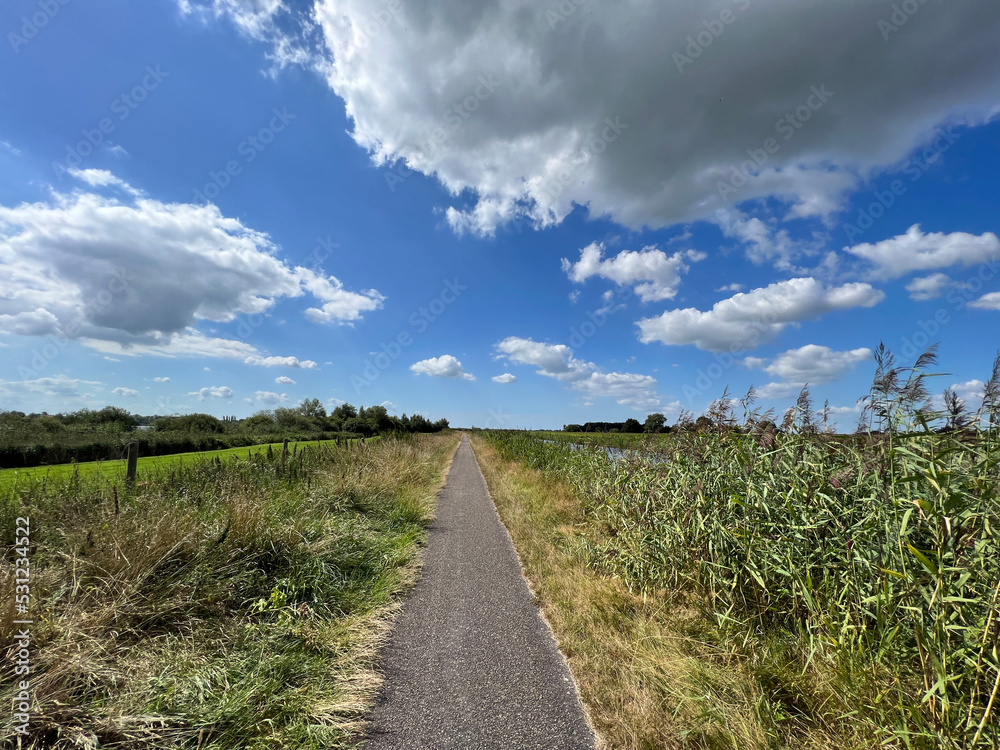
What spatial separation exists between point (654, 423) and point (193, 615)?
6.36 m

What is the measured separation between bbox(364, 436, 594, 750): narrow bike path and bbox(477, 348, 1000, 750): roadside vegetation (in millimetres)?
251

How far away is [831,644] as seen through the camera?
8.12 feet

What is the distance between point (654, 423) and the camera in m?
6.53

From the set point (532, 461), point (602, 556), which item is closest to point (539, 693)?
point (602, 556)

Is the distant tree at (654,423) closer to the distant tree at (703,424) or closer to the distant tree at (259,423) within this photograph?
the distant tree at (703,424)

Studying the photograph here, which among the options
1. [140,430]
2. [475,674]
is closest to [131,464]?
[475,674]

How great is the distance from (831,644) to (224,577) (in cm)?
521

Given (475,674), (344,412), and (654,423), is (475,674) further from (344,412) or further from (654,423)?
(344,412)

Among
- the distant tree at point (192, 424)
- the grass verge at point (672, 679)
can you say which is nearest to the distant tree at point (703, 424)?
the grass verge at point (672, 679)

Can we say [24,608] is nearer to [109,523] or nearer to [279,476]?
[109,523]

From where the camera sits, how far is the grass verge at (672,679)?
2.27 metres

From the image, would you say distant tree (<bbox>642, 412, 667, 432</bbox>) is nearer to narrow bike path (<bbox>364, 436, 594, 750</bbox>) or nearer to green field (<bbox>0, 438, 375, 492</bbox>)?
narrow bike path (<bbox>364, 436, 594, 750</bbox>)

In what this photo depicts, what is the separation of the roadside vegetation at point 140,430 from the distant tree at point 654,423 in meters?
8.99

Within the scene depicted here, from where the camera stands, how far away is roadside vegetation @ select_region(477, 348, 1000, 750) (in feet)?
6.55
